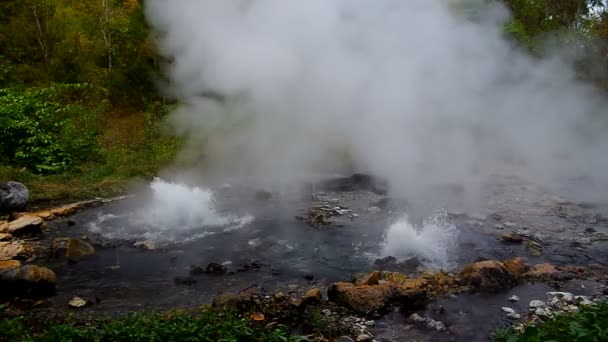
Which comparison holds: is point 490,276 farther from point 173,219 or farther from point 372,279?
point 173,219

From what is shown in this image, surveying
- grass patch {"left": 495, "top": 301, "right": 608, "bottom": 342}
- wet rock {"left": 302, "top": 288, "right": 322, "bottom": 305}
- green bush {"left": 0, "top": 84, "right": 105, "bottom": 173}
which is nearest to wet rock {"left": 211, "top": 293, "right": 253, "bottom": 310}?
wet rock {"left": 302, "top": 288, "right": 322, "bottom": 305}

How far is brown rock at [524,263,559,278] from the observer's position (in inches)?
245

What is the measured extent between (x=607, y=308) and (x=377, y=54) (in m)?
7.83

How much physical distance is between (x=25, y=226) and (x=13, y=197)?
1.37 metres

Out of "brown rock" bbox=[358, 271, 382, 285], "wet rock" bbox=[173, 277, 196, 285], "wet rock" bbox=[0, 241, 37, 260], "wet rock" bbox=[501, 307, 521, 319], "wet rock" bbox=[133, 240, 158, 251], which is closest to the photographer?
"wet rock" bbox=[501, 307, 521, 319]

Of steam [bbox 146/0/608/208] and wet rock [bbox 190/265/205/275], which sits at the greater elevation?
steam [bbox 146/0/608/208]

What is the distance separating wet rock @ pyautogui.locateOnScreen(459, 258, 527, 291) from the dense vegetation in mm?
7263

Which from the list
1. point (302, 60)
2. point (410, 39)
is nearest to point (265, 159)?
point (302, 60)

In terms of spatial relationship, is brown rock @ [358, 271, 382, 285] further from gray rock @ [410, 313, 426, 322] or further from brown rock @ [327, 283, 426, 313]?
gray rock @ [410, 313, 426, 322]

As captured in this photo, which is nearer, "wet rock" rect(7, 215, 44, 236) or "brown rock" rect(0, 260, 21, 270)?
"brown rock" rect(0, 260, 21, 270)

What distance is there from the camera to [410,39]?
35.6 ft

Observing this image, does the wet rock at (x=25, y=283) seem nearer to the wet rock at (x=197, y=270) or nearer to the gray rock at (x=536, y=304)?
the wet rock at (x=197, y=270)

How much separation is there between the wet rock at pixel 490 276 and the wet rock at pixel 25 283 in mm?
5239

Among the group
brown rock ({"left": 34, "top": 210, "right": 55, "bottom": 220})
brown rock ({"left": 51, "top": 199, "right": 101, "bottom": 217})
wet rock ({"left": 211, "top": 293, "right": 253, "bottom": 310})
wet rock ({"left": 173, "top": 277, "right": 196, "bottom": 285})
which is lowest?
wet rock ({"left": 211, "top": 293, "right": 253, "bottom": 310})
